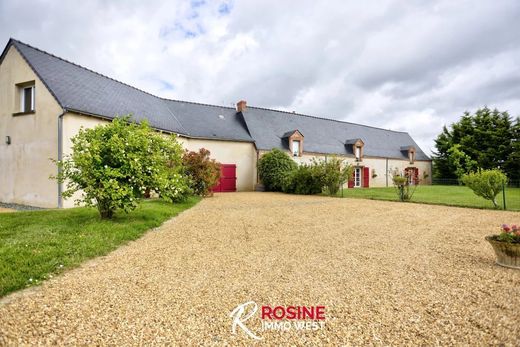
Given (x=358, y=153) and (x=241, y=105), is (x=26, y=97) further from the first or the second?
(x=358, y=153)

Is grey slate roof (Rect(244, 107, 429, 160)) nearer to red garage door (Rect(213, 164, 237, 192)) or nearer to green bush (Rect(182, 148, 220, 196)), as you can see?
red garage door (Rect(213, 164, 237, 192))

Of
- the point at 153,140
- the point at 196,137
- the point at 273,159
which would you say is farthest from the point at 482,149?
the point at 153,140

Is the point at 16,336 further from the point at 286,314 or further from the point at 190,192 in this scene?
the point at 190,192

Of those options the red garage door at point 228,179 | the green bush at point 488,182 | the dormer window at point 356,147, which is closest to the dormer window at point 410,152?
the dormer window at point 356,147

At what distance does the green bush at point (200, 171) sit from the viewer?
41.7 feet

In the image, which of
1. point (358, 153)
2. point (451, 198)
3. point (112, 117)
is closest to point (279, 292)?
point (112, 117)

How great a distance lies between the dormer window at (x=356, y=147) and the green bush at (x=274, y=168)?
892 centimetres

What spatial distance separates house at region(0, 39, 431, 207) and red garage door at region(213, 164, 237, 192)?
0.07 meters

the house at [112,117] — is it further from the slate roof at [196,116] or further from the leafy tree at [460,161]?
the leafy tree at [460,161]

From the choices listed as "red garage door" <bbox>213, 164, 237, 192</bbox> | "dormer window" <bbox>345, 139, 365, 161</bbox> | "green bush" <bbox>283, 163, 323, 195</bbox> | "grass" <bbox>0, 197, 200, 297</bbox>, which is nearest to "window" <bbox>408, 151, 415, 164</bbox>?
"dormer window" <bbox>345, 139, 365, 161</bbox>

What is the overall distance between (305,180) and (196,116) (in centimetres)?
922

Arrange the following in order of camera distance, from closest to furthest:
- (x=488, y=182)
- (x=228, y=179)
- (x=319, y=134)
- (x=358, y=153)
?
(x=488, y=182), (x=228, y=179), (x=319, y=134), (x=358, y=153)

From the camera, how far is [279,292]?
3.17 metres

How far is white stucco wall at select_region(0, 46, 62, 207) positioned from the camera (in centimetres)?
993
